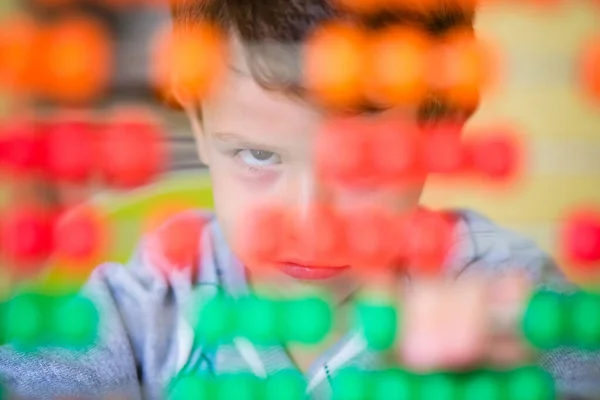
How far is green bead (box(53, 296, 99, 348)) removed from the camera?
0.60 meters

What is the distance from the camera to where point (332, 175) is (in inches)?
23.5

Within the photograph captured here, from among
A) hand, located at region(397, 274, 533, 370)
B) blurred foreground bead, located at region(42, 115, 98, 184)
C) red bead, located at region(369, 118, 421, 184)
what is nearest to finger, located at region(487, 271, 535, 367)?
hand, located at region(397, 274, 533, 370)

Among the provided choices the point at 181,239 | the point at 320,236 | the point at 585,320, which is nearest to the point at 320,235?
the point at 320,236

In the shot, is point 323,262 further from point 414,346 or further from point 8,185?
point 8,185

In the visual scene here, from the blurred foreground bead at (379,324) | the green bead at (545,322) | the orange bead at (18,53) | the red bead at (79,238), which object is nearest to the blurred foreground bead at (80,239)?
the red bead at (79,238)

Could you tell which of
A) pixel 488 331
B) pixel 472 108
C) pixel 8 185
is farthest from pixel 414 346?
pixel 8 185

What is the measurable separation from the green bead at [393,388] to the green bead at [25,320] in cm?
25

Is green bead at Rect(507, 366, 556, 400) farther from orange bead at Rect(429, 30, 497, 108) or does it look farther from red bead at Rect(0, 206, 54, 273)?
red bead at Rect(0, 206, 54, 273)

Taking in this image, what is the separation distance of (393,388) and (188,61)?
287mm

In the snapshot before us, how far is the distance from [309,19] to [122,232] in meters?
0.21

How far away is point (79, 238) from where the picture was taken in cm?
61

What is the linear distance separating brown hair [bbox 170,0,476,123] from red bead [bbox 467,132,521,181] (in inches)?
3.9

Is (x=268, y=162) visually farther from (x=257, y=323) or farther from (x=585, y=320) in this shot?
(x=585, y=320)

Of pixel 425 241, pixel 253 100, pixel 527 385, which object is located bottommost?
pixel 527 385
